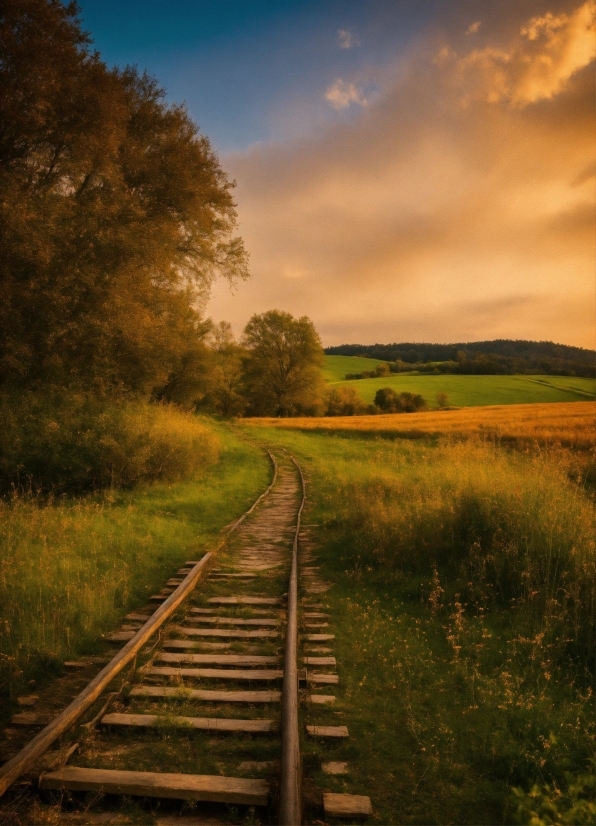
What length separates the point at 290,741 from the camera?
13.0 feet

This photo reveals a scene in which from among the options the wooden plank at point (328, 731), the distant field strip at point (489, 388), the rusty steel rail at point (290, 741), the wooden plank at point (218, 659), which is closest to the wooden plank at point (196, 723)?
the rusty steel rail at point (290, 741)

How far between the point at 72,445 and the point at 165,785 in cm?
1158

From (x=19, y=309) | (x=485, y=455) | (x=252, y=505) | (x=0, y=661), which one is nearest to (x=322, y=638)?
(x=0, y=661)

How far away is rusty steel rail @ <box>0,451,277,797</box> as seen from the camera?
3686mm

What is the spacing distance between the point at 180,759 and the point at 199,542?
685 cm

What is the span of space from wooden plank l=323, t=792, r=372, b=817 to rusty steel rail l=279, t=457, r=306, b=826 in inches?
7.8

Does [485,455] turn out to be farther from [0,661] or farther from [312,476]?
[0,661]

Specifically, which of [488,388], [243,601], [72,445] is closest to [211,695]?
[243,601]

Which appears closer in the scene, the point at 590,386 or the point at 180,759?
the point at 180,759

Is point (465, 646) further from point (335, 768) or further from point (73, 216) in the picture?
point (73, 216)

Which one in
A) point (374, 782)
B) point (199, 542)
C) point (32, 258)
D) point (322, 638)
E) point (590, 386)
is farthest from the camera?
point (590, 386)

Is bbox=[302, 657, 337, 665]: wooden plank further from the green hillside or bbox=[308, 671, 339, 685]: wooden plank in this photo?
the green hillside

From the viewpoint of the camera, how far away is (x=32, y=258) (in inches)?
518

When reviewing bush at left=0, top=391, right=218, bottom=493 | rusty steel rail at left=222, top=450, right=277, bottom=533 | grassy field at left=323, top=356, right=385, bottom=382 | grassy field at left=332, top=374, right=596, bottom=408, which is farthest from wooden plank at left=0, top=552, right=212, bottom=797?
grassy field at left=323, top=356, right=385, bottom=382
